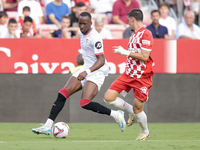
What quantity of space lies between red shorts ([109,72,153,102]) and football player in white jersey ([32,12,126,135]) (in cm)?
43

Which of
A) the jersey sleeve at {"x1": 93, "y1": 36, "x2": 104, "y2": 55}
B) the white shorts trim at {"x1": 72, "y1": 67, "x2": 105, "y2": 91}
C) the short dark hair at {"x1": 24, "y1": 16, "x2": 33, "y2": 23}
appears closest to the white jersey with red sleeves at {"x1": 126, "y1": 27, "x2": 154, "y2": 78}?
the jersey sleeve at {"x1": 93, "y1": 36, "x2": 104, "y2": 55}

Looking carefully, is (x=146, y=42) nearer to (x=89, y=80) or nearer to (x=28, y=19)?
(x=89, y=80)

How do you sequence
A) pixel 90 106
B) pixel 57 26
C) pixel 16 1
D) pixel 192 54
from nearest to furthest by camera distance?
pixel 90 106 → pixel 192 54 → pixel 57 26 → pixel 16 1

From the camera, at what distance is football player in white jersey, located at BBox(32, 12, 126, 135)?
6.58 m

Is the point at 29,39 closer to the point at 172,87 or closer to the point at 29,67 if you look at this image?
the point at 29,67

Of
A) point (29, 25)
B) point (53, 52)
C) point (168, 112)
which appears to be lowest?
point (168, 112)

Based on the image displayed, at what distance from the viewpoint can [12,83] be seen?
31.6 feet

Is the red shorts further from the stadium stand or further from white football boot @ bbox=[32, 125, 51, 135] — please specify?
the stadium stand

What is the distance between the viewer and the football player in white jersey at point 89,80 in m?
6.58

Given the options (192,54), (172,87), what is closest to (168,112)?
(172,87)

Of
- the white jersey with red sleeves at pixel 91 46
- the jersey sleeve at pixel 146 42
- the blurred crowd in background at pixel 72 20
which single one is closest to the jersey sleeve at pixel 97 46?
the white jersey with red sleeves at pixel 91 46

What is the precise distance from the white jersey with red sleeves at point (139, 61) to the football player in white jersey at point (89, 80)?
1.84 feet

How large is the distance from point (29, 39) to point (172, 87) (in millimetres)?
3746

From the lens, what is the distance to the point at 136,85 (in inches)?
248
